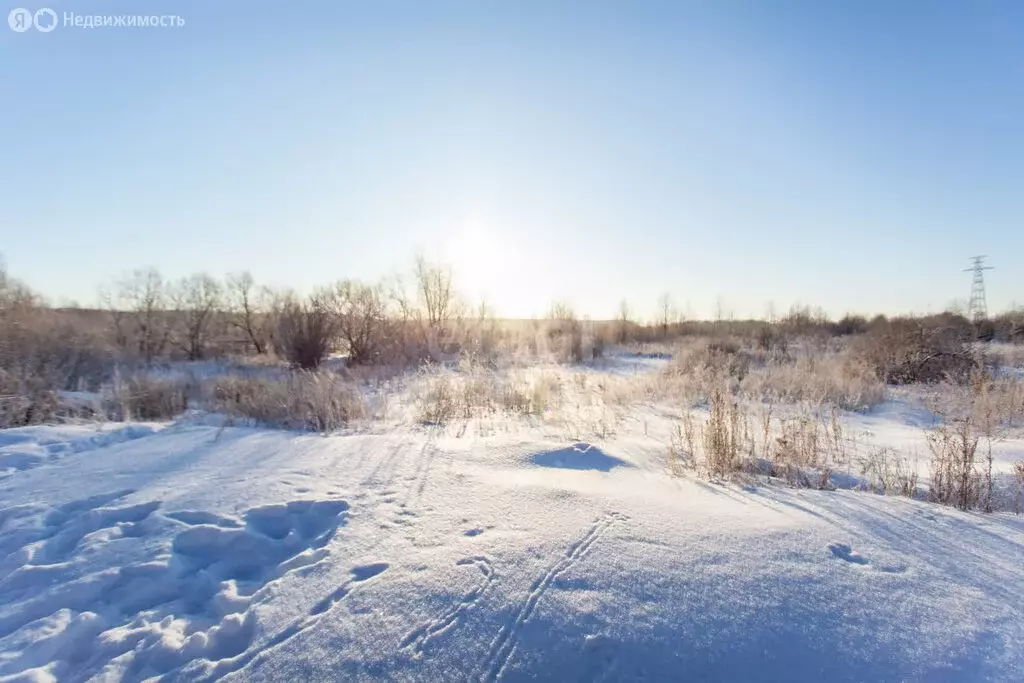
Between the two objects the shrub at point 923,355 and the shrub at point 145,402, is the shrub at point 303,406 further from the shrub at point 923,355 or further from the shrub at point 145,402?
the shrub at point 923,355

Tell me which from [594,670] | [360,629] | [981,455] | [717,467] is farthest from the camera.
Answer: [981,455]

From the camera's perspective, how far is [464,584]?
2340 mm

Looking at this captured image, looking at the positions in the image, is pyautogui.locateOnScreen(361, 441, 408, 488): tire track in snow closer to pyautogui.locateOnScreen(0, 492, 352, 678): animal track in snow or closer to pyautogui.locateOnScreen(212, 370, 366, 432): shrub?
pyautogui.locateOnScreen(0, 492, 352, 678): animal track in snow

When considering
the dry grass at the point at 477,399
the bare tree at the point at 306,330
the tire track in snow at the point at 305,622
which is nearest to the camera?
the tire track in snow at the point at 305,622

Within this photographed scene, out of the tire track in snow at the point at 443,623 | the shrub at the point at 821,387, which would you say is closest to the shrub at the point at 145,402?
the tire track in snow at the point at 443,623

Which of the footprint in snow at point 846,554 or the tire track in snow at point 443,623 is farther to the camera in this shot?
the footprint in snow at point 846,554

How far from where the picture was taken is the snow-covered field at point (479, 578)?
6.35 ft

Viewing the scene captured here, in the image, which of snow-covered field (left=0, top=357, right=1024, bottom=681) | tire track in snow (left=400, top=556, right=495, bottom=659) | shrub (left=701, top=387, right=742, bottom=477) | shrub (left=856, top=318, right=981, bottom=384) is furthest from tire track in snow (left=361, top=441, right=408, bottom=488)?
shrub (left=856, top=318, right=981, bottom=384)

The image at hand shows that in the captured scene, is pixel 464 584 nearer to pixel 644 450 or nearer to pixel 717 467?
pixel 717 467

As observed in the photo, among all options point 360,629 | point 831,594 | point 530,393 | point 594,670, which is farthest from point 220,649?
point 530,393

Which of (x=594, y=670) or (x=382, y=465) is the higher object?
(x=382, y=465)

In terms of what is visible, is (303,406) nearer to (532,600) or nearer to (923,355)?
(532,600)

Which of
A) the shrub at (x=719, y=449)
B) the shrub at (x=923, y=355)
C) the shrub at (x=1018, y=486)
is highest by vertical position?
the shrub at (x=923, y=355)

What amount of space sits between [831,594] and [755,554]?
0.37 m
